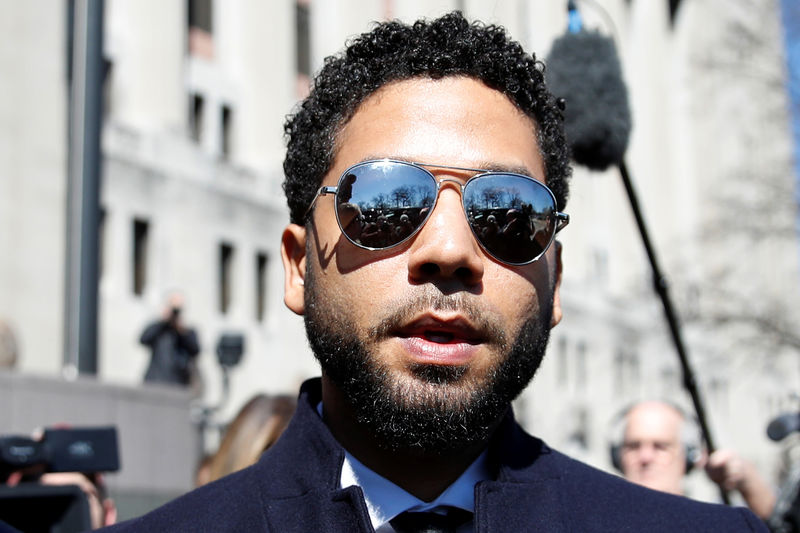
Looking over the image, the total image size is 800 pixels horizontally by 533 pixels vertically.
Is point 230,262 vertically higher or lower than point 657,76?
lower

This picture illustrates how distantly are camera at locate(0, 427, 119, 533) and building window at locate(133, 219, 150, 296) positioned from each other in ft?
71.0

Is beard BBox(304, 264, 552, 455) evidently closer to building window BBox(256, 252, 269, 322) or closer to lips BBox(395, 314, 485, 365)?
lips BBox(395, 314, 485, 365)

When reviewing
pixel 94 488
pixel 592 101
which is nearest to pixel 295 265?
pixel 592 101

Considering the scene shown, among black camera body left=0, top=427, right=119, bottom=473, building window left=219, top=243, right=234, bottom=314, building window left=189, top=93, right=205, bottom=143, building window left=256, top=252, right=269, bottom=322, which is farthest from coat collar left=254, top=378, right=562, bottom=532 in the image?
building window left=256, top=252, right=269, bottom=322

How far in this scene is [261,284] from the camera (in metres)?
29.4

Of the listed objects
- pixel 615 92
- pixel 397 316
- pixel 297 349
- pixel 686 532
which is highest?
pixel 615 92

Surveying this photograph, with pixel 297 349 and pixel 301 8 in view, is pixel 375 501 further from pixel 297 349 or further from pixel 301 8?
pixel 301 8

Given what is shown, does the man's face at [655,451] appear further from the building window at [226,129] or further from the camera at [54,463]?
the building window at [226,129]

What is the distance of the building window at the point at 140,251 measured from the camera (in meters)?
24.9

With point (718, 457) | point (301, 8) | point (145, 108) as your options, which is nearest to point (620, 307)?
point (301, 8)

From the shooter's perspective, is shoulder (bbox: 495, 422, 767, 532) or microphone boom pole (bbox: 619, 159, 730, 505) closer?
shoulder (bbox: 495, 422, 767, 532)

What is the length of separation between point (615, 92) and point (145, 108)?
22.7 metres

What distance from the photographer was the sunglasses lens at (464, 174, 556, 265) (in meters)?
2.42

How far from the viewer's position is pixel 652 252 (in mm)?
4062
